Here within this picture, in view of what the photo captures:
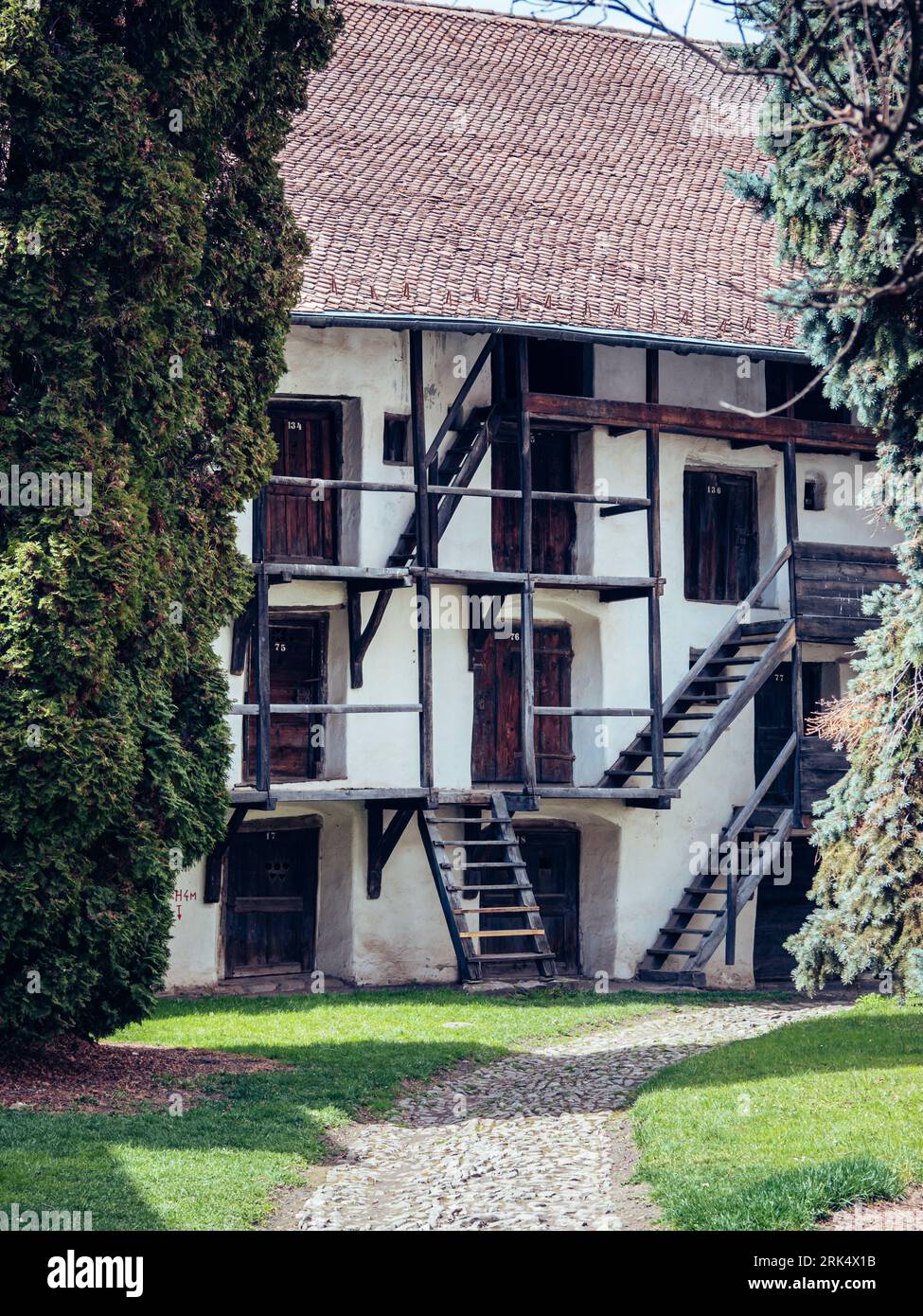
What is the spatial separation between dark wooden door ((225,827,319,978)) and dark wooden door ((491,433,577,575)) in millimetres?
4265

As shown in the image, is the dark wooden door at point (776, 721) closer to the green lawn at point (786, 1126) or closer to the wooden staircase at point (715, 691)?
the wooden staircase at point (715, 691)

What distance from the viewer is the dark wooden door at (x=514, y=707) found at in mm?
21516

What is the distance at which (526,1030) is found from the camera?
16172 mm

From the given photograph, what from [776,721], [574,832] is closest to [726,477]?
[776,721]

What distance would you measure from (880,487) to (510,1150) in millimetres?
5461

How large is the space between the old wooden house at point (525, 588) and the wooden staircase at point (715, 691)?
0.17 ft

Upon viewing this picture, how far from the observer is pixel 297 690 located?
20.7 meters

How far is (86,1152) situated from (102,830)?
2923 millimetres

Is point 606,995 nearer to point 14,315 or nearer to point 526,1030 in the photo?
point 526,1030

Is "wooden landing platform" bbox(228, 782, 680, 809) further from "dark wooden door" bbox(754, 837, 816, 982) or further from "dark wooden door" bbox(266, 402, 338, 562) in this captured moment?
"dark wooden door" bbox(266, 402, 338, 562)

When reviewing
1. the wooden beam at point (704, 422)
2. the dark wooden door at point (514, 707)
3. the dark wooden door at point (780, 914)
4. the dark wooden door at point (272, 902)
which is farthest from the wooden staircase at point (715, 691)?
the dark wooden door at point (272, 902)

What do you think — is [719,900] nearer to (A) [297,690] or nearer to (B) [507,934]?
(B) [507,934]

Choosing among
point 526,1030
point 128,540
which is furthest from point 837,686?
point 128,540

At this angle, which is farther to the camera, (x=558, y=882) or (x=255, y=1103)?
(x=558, y=882)
